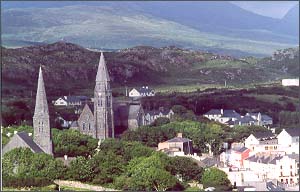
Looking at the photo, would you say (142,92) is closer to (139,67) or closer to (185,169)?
(139,67)

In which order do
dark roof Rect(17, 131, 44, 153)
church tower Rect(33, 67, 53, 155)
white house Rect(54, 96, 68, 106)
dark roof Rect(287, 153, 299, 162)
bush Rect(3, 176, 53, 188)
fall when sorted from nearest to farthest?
bush Rect(3, 176, 53, 188), dark roof Rect(287, 153, 299, 162), dark roof Rect(17, 131, 44, 153), church tower Rect(33, 67, 53, 155), white house Rect(54, 96, 68, 106)

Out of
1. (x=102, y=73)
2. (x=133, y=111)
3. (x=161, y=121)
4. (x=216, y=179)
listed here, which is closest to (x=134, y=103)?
(x=133, y=111)

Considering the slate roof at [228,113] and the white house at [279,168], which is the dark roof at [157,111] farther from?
the white house at [279,168]

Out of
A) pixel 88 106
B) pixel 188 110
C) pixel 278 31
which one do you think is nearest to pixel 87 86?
pixel 88 106

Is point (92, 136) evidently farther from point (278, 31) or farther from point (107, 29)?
point (278, 31)

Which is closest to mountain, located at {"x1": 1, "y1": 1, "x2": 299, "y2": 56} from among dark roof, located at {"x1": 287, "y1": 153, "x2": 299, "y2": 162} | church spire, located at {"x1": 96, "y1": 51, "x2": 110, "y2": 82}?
church spire, located at {"x1": 96, "y1": 51, "x2": 110, "y2": 82}

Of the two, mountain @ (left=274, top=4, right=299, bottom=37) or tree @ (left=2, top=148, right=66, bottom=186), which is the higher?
mountain @ (left=274, top=4, right=299, bottom=37)

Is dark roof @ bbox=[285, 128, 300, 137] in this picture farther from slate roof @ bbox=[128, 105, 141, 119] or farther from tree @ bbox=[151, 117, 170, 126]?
slate roof @ bbox=[128, 105, 141, 119]

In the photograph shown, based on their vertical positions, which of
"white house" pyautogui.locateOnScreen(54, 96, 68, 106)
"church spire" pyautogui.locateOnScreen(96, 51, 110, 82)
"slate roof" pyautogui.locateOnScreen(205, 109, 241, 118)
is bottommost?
"slate roof" pyautogui.locateOnScreen(205, 109, 241, 118)
